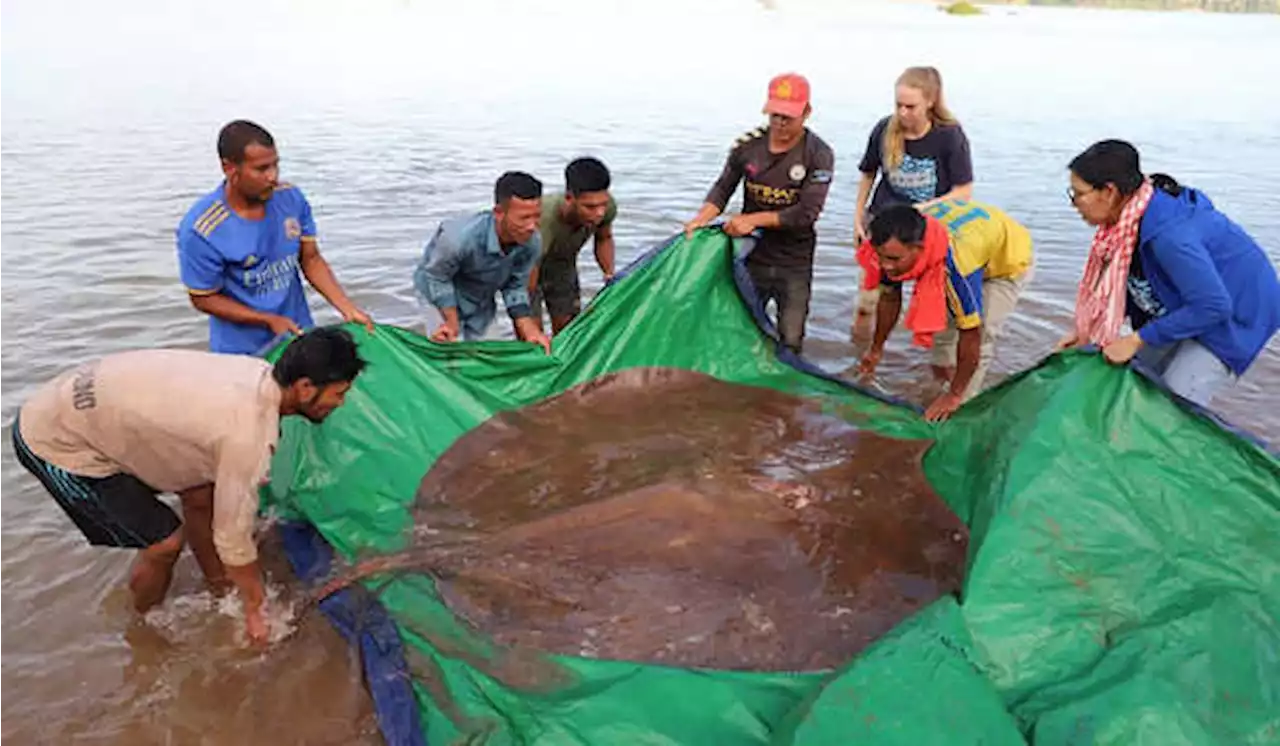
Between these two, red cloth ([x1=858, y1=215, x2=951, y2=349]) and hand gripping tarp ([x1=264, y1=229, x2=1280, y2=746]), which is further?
red cloth ([x1=858, y1=215, x2=951, y2=349])

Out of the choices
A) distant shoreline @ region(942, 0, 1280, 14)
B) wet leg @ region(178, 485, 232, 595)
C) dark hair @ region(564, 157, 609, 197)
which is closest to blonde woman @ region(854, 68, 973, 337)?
dark hair @ region(564, 157, 609, 197)

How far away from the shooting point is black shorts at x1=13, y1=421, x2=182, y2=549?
2.86 meters

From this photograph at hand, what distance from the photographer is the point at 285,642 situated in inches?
129

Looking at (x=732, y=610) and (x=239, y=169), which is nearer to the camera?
(x=732, y=610)

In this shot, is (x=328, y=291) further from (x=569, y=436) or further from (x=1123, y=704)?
(x=1123, y=704)

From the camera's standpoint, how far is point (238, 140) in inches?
131

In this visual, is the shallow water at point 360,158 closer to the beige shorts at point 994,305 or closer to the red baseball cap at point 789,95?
the beige shorts at point 994,305

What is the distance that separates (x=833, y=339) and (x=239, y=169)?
4.22 m

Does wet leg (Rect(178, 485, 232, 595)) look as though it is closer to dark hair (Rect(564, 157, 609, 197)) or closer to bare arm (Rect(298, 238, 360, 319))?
bare arm (Rect(298, 238, 360, 319))

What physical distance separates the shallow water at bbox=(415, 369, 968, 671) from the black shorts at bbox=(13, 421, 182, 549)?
2.86 feet

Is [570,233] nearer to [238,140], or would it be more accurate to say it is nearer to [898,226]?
[898,226]

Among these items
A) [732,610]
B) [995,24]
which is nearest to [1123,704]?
[732,610]

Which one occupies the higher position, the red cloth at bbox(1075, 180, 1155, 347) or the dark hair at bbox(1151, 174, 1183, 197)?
the dark hair at bbox(1151, 174, 1183, 197)

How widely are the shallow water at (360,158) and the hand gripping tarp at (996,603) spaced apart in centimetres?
51
